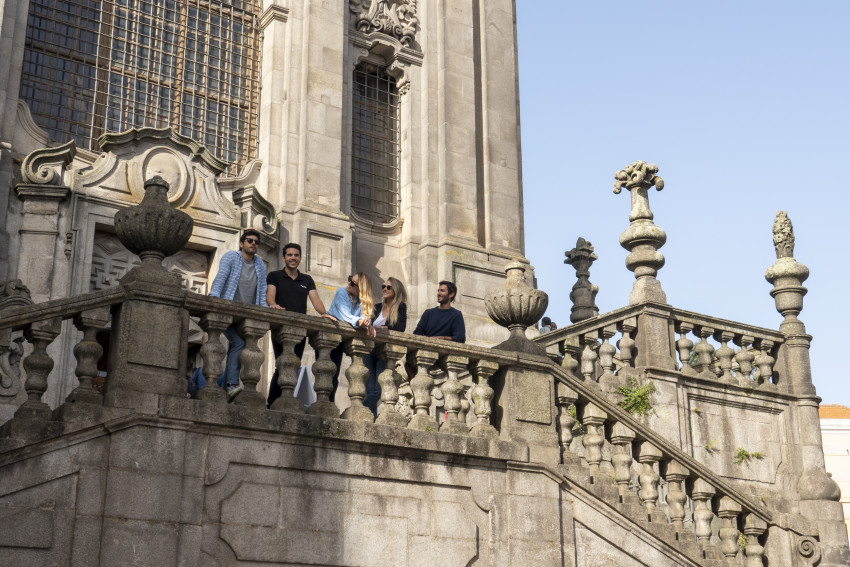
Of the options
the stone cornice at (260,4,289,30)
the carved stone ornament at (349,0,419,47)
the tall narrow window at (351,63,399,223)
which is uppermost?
the carved stone ornament at (349,0,419,47)

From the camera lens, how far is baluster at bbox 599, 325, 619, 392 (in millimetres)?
15148

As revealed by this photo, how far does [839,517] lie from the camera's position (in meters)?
16.0

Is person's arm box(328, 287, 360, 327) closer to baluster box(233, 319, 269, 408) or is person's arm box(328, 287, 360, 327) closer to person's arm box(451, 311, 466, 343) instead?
person's arm box(451, 311, 466, 343)

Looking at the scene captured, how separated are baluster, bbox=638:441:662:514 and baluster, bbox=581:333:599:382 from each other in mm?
3052

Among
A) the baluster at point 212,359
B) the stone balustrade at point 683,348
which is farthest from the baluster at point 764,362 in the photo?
the baluster at point 212,359

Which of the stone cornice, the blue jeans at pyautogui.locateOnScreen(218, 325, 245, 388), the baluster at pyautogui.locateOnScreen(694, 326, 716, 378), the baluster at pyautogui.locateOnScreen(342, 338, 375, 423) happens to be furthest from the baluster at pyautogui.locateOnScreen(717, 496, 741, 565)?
the stone cornice

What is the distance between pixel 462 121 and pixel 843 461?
73.2ft

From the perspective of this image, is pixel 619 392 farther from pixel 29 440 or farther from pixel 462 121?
pixel 29 440

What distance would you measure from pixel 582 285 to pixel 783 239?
13.9 ft

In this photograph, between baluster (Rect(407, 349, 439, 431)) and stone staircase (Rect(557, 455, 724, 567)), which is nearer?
baluster (Rect(407, 349, 439, 431))

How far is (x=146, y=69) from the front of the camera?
1722cm

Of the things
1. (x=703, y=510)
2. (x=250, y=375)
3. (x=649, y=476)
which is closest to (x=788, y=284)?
(x=703, y=510)

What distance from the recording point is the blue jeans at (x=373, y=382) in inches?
428

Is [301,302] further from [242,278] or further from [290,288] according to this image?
[242,278]
